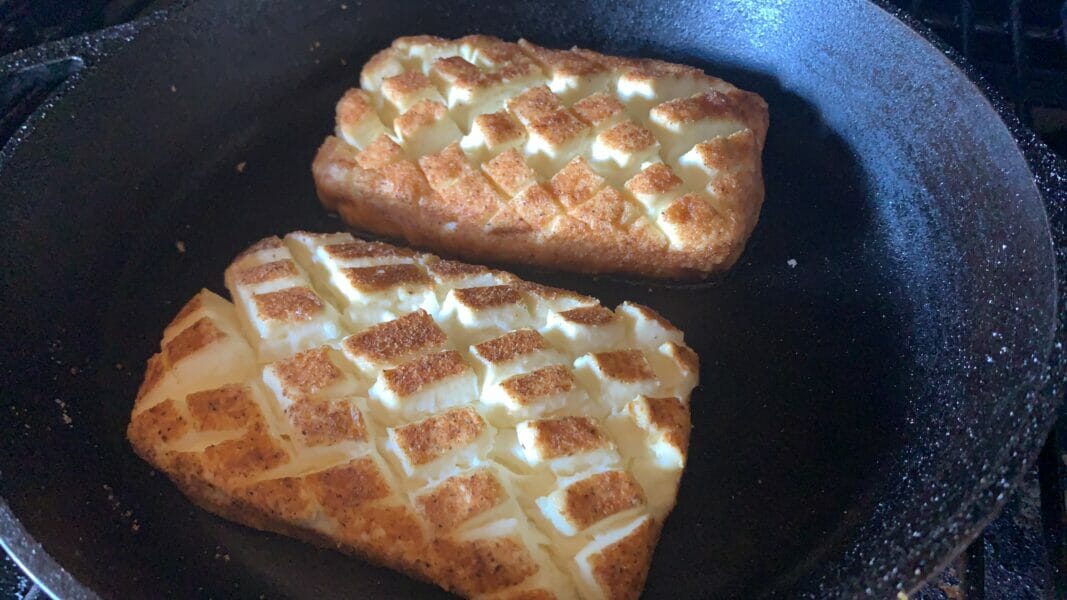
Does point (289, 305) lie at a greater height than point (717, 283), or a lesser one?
greater

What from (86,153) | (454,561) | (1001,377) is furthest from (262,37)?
(1001,377)

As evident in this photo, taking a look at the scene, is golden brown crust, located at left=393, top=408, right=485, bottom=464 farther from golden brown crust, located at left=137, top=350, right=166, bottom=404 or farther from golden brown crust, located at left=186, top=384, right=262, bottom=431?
golden brown crust, located at left=137, top=350, right=166, bottom=404

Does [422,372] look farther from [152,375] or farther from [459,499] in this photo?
[152,375]

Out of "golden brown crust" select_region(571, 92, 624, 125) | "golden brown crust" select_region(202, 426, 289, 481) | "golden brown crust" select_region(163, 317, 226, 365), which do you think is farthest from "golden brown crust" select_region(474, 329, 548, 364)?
"golden brown crust" select_region(571, 92, 624, 125)

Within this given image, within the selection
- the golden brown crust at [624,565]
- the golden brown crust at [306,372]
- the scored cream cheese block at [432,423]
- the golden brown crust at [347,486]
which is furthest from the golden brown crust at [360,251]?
the golden brown crust at [624,565]

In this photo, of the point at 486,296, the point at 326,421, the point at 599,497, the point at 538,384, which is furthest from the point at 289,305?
the point at 599,497

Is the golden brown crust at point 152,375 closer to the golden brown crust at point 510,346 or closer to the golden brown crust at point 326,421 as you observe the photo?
the golden brown crust at point 326,421
